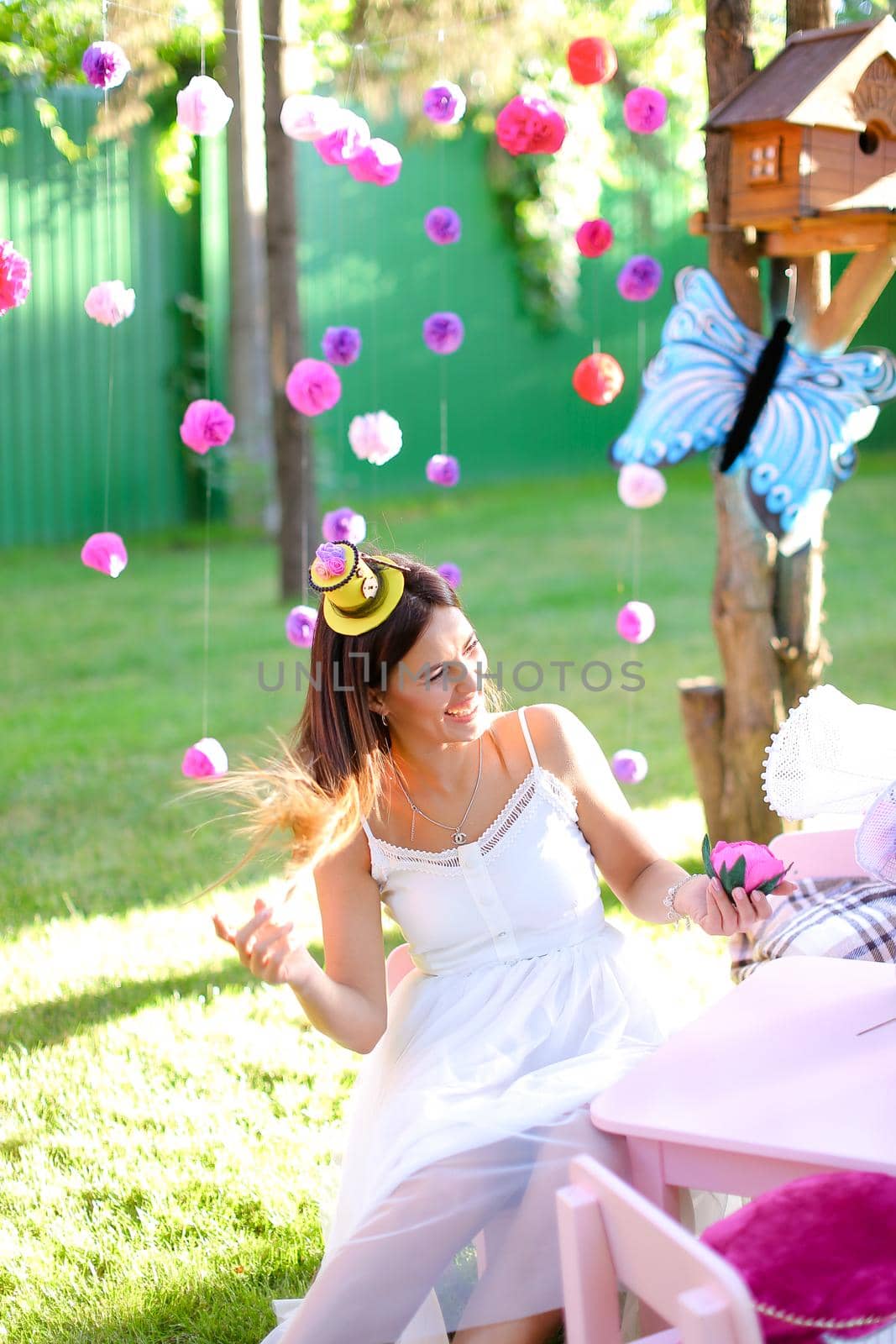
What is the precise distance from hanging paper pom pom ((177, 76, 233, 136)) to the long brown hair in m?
1.00

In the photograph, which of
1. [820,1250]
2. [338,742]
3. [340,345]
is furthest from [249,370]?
[820,1250]

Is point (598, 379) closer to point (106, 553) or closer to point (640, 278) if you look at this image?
point (640, 278)

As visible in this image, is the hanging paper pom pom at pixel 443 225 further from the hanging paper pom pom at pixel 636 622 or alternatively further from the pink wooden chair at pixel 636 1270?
the pink wooden chair at pixel 636 1270

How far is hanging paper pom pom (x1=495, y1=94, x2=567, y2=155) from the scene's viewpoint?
104 inches

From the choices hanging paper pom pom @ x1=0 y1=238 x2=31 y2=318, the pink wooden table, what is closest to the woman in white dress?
the pink wooden table

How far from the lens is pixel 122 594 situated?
766 cm

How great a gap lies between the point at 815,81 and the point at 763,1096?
1901 mm

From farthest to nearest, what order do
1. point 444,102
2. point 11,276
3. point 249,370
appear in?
point 249,370
point 444,102
point 11,276

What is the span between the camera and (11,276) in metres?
2.33

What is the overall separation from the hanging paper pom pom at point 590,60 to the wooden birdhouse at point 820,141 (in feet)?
0.77

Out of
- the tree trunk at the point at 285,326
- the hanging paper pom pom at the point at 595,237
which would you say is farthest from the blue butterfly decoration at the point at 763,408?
the tree trunk at the point at 285,326

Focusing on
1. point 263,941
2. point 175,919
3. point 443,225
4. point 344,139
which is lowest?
point 175,919

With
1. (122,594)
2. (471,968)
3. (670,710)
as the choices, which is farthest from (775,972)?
(122,594)

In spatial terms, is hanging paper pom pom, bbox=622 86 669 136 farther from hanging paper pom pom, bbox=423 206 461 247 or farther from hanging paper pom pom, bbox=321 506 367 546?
hanging paper pom pom, bbox=321 506 367 546
